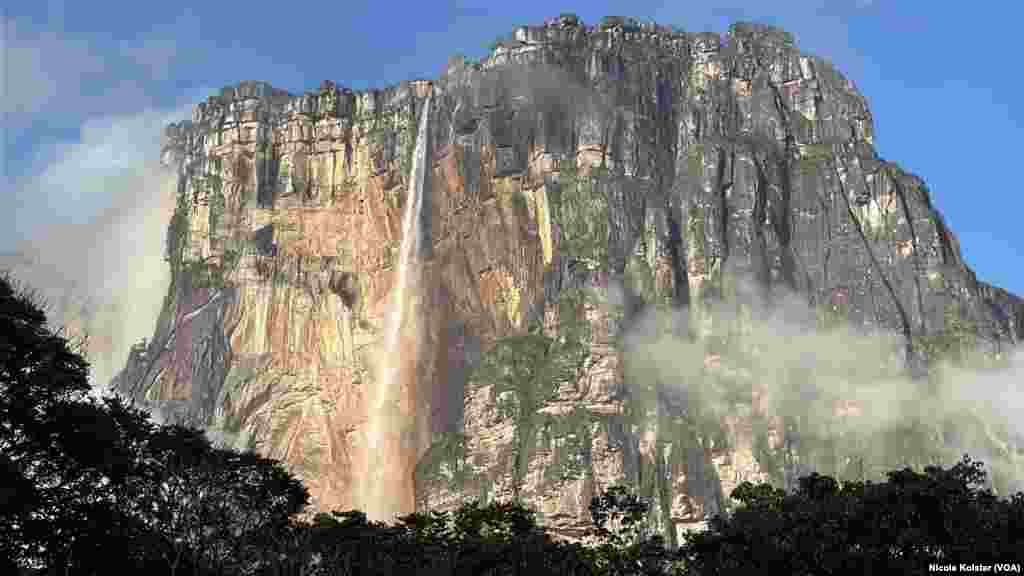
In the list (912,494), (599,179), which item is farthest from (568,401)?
(912,494)

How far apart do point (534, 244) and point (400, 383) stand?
16727mm

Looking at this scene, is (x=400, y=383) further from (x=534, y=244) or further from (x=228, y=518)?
(x=228, y=518)

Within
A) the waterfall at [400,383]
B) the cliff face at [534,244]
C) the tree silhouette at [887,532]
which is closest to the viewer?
the tree silhouette at [887,532]

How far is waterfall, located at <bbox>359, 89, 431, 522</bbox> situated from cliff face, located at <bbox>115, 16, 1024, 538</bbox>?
0.96 meters

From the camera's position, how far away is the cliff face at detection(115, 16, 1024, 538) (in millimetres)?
120375

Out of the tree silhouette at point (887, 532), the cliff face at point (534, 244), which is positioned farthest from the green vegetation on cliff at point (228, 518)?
the cliff face at point (534, 244)

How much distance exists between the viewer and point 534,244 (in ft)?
429

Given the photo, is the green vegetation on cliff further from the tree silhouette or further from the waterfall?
the waterfall

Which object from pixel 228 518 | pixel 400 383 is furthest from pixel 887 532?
pixel 400 383

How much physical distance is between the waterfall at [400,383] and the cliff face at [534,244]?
0.96m

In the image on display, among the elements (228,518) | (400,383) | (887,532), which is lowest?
(887,532)

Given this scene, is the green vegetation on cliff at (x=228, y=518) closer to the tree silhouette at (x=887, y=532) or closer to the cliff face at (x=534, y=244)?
the tree silhouette at (x=887, y=532)

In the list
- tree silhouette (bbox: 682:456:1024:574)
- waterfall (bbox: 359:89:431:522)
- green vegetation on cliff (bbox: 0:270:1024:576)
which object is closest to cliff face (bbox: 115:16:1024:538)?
waterfall (bbox: 359:89:431:522)

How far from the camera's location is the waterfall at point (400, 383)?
425 feet
